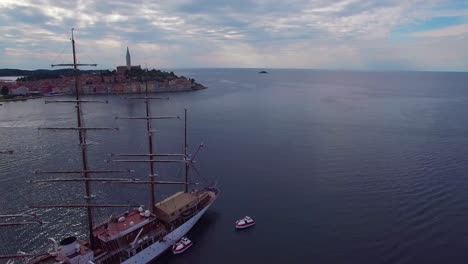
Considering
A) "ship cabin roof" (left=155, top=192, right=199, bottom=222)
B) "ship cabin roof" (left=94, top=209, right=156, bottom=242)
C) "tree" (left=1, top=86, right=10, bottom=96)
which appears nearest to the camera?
"ship cabin roof" (left=94, top=209, right=156, bottom=242)

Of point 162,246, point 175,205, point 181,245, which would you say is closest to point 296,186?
point 175,205

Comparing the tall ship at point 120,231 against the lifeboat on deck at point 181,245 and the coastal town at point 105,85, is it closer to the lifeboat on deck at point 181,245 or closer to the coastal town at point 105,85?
the lifeboat on deck at point 181,245

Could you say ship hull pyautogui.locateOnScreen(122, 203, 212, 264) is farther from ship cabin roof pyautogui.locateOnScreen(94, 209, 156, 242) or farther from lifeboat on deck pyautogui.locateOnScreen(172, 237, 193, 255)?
ship cabin roof pyautogui.locateOnScreen(94, 209, 156, 242)

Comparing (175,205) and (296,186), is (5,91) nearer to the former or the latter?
(175,205)

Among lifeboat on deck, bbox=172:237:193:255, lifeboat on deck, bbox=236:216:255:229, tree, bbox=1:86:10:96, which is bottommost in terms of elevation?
lifeboat on deck, bbox=172:237:193:255

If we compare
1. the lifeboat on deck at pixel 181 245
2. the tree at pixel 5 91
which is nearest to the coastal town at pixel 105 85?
the tree at pixel 5 91

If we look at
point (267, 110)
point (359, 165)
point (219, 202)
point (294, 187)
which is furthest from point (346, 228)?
point (267, 110)

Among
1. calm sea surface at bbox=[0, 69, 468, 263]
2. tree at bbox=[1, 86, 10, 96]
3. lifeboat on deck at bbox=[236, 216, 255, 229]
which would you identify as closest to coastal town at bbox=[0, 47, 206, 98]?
tree at bbox=[1, 86, 10, 96]
